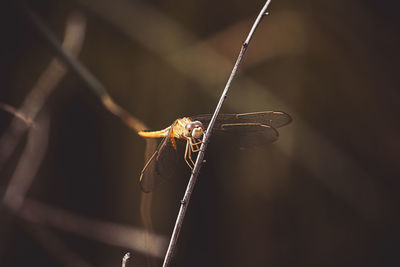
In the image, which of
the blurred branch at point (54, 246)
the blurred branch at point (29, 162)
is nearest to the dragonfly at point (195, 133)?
the blurred branch at point (29, 162)

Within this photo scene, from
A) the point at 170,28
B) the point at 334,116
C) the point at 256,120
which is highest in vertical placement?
the point at 170,28

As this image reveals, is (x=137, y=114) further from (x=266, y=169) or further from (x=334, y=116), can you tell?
(x=334, y=116)

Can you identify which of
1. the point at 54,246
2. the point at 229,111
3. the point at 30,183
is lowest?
the point at 54,246

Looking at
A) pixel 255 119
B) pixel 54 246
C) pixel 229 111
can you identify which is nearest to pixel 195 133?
pixel 255 119

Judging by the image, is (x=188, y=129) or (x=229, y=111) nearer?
(x=188, y=129)

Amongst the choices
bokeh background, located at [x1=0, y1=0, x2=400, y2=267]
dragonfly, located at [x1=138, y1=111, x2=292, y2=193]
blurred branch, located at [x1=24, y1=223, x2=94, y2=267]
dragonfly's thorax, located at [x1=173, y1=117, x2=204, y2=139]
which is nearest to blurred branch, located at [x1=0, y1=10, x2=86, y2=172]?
bokeh background, located at [x1=0, y1=0, x2=400, y2=267]

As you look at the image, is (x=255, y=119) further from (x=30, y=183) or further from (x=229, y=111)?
(x=30, y=183)

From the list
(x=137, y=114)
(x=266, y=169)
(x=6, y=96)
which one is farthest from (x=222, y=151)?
(x=6, y=96)
